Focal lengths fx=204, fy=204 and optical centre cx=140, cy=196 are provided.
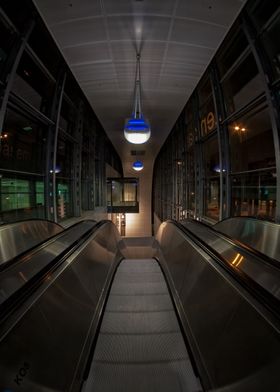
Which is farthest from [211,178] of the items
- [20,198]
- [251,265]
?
[20,198]

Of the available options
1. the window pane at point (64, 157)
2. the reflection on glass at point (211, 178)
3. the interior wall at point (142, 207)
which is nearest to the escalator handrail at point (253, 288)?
the reflection on glass at point (211, 178)

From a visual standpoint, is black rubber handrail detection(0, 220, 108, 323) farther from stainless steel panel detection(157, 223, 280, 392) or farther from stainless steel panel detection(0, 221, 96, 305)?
stainless steel panel detection(157, 223, 280, 392)

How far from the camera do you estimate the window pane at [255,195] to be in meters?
3.76

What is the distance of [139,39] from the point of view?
4422 millimetres

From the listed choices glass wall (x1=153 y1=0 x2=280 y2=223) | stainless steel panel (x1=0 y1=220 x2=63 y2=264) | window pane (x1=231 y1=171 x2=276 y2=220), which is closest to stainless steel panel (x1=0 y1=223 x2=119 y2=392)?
stainless steel panel (x1=0 y1=220 x2=63 y2=264)

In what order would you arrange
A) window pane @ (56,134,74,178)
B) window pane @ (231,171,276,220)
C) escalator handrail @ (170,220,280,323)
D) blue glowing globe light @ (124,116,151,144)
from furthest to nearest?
window pane @ (56,134,74,178), blue glowing globe light @ (124,116,151,144), window pane @ (231,171,276,220), escalator handrail @ (170,220,280,323)

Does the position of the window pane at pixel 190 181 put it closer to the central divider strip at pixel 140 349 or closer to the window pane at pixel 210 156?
the window pane at pixel 210 156

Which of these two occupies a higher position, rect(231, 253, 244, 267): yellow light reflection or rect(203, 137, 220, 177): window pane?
rect(203, 137, 220, 177): window pane

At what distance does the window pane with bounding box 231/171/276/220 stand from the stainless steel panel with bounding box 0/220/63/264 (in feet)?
13.6

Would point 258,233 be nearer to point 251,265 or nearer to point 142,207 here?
point 251,265

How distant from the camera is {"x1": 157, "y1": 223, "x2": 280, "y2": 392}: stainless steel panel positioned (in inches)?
41.3

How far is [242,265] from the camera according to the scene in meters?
1.79

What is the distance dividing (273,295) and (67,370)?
4.87 feet

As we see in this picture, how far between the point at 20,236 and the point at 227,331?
316 centimetres
